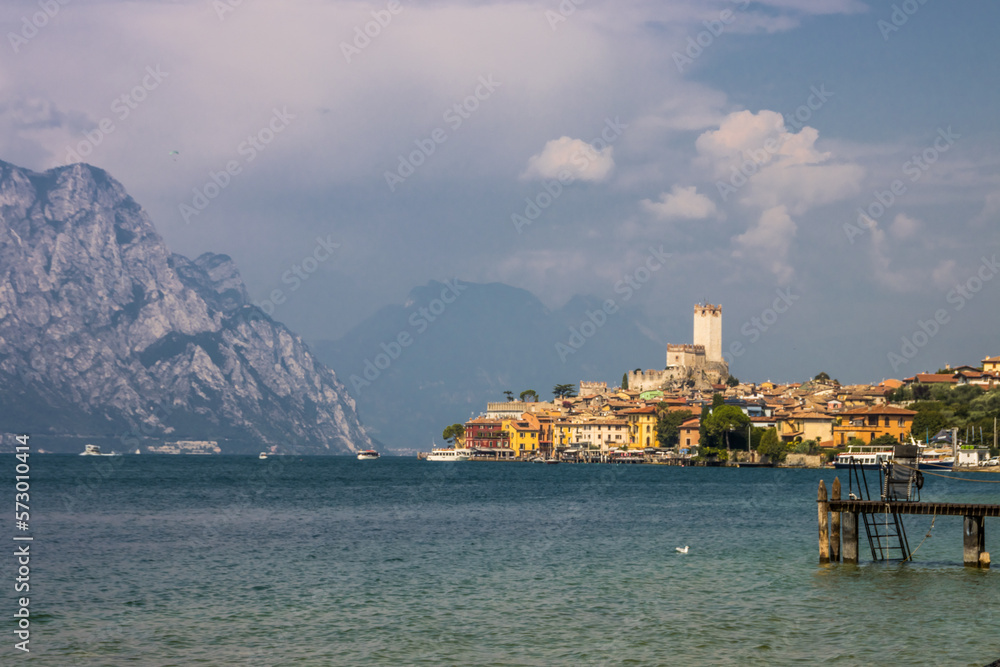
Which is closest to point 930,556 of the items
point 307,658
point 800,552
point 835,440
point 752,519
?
point 800,552

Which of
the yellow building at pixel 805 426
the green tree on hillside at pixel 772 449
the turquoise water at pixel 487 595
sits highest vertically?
the yellow building at pixel 805 426

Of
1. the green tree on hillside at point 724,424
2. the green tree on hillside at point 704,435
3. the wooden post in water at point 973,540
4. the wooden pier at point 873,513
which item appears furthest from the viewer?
the green tree on hillside at point 704,435

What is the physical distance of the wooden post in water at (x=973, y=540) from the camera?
35.6m

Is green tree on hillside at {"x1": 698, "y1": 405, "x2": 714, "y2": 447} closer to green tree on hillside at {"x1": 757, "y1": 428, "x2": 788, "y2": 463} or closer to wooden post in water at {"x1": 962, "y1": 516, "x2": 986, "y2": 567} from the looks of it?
Result: green tree on hillside at {"x1": 757, "y1": 428, "x2": 788, "y2": 463}

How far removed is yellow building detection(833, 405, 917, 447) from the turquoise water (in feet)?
372

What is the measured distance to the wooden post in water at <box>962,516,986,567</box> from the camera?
35594mm

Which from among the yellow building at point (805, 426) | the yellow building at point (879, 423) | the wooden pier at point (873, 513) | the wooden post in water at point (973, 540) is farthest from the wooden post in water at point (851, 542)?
the yellow building at point (805, 426)

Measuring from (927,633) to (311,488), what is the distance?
262ft

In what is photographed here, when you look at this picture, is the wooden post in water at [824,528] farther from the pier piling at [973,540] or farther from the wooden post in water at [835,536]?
the pier piling at [973,540]

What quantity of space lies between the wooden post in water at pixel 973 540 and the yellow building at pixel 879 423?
436 ft

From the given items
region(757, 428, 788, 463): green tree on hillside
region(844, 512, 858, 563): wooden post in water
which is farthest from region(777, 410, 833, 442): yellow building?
region(844, 512, 858, 563): wooden post in water

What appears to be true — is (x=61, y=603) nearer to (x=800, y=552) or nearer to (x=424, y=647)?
(x=424, y=647)

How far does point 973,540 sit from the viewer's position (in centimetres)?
3578

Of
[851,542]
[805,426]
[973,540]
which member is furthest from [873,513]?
[805,426]
